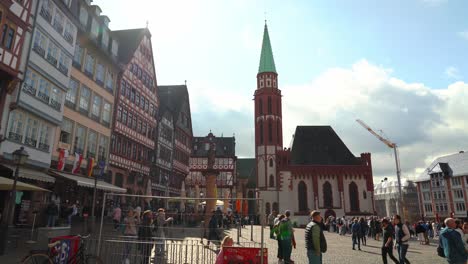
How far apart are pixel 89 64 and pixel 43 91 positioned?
22.8ft

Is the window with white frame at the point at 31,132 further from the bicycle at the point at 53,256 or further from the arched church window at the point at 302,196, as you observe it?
the arched church window at the point at 302,196

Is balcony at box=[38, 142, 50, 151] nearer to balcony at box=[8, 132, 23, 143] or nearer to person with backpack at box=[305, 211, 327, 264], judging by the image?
balcony at box=[8, 132, 23, 143]

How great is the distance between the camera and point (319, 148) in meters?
59.2

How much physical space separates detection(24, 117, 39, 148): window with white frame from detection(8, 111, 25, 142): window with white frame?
1.40 feet

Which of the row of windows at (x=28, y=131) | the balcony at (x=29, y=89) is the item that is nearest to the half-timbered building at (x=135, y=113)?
the row of windows at (x=28, y=131)

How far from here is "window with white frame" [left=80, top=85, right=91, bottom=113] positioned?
85.9ft

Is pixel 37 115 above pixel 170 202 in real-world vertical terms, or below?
above

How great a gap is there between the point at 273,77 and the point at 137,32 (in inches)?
1254

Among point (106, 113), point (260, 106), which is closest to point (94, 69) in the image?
point (106, 113)

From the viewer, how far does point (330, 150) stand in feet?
193

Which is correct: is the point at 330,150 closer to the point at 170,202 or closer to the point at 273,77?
the point at 273,77

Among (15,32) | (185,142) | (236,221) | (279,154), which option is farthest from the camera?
(279,154)

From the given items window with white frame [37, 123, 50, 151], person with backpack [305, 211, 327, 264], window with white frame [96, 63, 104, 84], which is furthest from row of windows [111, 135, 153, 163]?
person with backpack [305, 211, 327, 264]

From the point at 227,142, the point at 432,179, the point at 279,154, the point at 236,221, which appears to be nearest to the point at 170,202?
the point at 236,221
